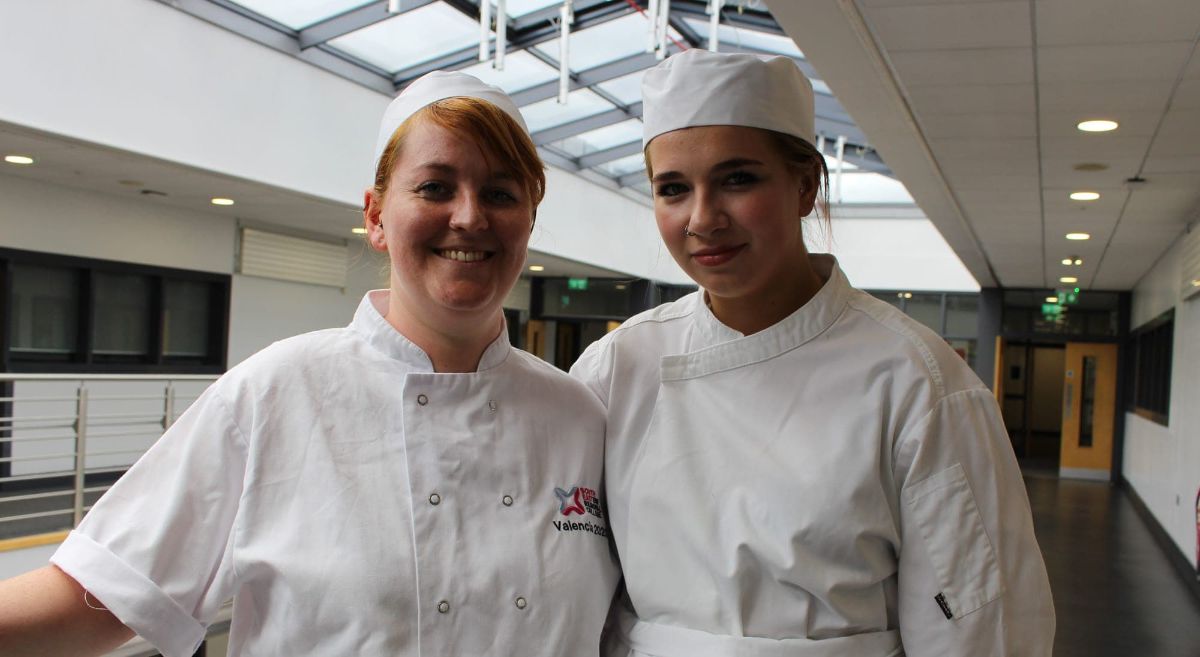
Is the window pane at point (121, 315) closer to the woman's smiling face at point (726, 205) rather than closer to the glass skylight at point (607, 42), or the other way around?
the glass skylight at point (607, 42)

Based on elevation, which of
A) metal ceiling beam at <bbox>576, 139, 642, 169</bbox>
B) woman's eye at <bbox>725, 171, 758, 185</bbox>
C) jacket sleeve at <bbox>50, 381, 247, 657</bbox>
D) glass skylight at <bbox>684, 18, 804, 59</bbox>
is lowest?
jacket sleeve at <bbox>50, 381, 247, 657</bbox>

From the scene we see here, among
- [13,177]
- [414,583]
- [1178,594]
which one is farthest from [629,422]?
[13,177]

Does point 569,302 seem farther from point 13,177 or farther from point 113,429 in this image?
point 13,177

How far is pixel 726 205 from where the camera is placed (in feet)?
4.89

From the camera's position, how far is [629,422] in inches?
65.4

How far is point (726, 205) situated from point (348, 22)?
786 cm

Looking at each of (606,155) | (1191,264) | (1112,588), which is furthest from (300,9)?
(1112,588)

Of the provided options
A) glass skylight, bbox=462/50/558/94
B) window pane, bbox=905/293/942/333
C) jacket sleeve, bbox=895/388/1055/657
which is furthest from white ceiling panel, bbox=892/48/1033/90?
window pane, bbox=905/293/942/333

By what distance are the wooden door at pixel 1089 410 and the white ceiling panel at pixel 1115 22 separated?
12.2 m

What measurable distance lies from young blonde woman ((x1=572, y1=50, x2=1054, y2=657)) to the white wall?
7191 mm

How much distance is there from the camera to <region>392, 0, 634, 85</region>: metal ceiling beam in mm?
9758

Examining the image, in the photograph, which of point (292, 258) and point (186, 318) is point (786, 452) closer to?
point (186, 318)

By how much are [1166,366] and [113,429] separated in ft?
33.7

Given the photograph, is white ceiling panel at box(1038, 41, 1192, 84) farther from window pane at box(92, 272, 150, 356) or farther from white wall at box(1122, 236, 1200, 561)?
window pane at box(92, 272, 150, 356)
